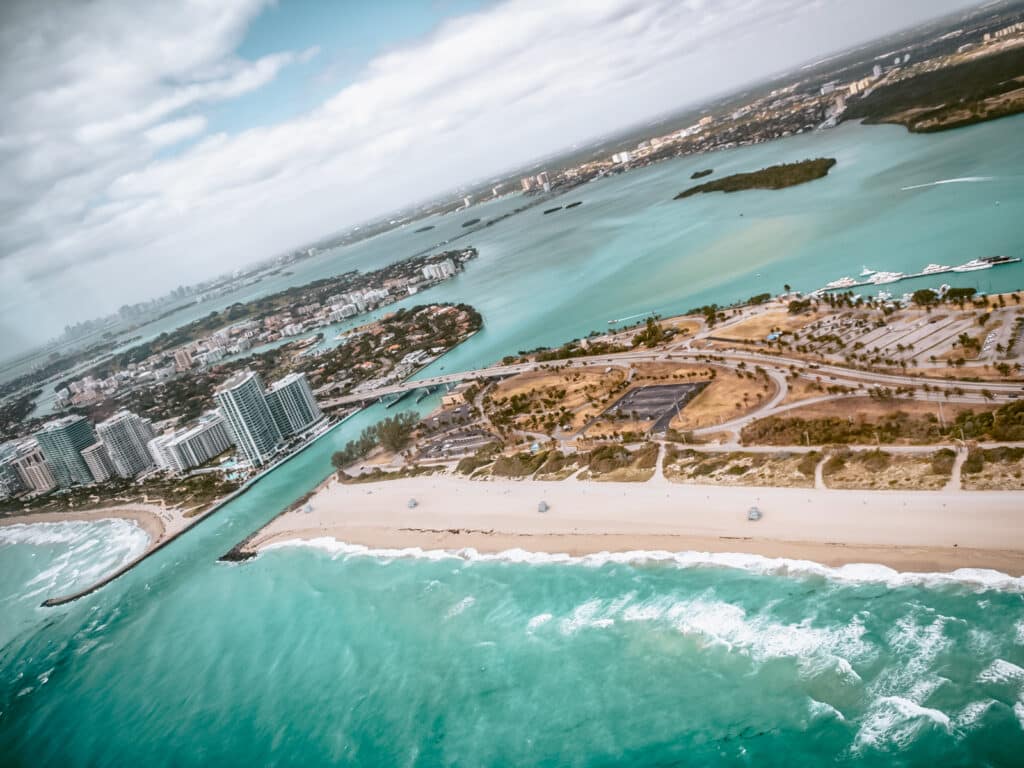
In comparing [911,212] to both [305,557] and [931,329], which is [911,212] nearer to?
[931,329]

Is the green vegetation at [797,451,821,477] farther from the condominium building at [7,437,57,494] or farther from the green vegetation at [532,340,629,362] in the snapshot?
the condominium building at [7,437,57,494]

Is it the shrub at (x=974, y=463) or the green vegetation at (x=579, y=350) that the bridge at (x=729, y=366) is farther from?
the shrub at (x=974, y=463)

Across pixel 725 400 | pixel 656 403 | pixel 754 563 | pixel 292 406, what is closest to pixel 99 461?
pixel 292 406

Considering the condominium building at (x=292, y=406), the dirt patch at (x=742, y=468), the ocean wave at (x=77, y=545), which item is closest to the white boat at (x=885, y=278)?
the dirt patch at (x=742, y=468)

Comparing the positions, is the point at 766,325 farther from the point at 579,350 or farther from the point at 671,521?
the point at 671,521

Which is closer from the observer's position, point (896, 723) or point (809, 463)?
point (896, 723)

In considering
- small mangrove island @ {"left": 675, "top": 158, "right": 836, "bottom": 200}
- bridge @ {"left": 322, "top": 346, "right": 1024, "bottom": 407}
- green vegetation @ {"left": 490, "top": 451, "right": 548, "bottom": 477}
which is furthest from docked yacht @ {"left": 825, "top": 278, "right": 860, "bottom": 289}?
small mangrove island @ {"left": 675, "top": 158, "right": 836, "bottom": 200}
